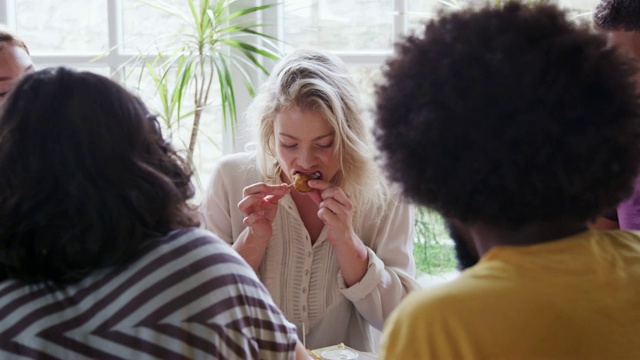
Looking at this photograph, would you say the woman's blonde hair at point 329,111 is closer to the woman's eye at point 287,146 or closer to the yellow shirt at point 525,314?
the woman's eye at point 287,146

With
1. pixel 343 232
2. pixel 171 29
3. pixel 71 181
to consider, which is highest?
pixel 171 29

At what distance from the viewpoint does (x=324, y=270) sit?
213 cm

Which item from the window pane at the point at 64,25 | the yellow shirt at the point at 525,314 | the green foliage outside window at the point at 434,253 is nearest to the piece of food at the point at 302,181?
the green foliage outside window at the point at 434,253

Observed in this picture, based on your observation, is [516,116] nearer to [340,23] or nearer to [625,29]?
[625,29]

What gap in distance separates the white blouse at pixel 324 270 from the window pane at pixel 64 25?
3.93 feet

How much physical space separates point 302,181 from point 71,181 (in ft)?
3.17

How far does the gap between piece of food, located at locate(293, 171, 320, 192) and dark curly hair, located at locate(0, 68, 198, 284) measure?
2.89ft

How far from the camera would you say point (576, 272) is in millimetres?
863

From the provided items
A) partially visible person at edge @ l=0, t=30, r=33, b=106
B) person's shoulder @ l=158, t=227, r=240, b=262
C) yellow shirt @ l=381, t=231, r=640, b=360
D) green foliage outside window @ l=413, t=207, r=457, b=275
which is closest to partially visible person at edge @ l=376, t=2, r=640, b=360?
yellow shirt @ l=381, t=231, r=640, b=360

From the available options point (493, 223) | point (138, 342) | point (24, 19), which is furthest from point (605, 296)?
point (24, 19)

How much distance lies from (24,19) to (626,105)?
2731 mm

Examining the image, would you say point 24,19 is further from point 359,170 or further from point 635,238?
point 635,238

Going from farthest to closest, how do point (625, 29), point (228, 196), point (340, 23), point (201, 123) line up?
1. point (201, 123)
2. point (340, 23)
3. point (228, 196)
4. point (625, 29)

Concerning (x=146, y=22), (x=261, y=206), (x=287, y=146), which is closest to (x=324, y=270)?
(x=261, y=206)
